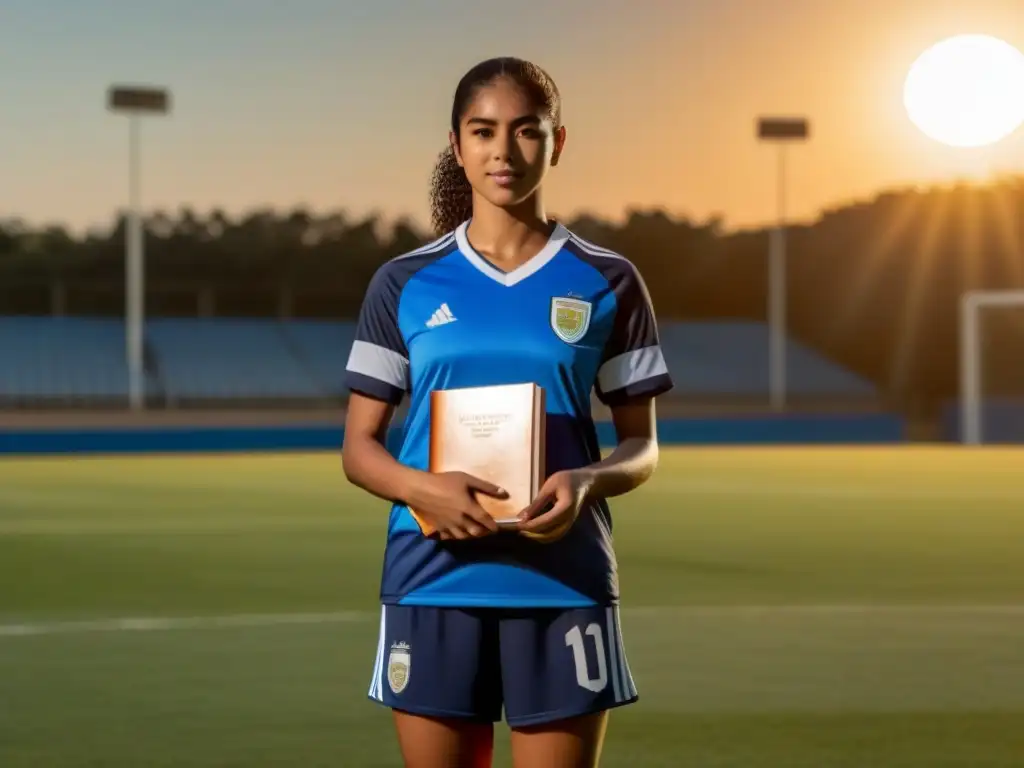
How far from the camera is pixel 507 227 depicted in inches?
135

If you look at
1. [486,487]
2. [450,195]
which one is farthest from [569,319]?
[450,195]

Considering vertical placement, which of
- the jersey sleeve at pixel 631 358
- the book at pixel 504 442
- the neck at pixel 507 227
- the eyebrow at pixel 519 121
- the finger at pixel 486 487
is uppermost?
the eyebrow at pixel 519 121

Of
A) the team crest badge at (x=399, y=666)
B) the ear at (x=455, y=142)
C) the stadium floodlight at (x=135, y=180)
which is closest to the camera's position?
the team crest badge at (x=399, y=666)

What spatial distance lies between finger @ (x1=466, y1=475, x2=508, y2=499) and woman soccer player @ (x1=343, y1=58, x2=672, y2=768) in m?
0.15

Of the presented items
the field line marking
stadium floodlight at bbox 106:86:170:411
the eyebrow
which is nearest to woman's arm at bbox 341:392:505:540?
the eyebrow

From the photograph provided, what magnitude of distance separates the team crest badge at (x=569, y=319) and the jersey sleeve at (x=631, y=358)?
4.7 inches

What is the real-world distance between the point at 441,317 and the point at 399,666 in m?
0.60

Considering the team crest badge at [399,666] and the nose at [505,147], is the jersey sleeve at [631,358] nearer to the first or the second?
the nose at [505,147]

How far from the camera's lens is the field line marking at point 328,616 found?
389 inches

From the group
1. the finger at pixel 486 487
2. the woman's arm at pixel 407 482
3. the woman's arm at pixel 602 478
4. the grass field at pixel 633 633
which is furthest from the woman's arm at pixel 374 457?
the grass field at pixel 633 633

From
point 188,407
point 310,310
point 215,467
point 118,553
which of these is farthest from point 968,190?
point 118,553

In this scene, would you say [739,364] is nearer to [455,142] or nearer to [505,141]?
[455,142]

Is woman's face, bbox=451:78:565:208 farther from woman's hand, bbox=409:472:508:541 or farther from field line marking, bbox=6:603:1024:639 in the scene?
field line marking, bbox=6:603:1024:639

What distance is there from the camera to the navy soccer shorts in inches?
132
